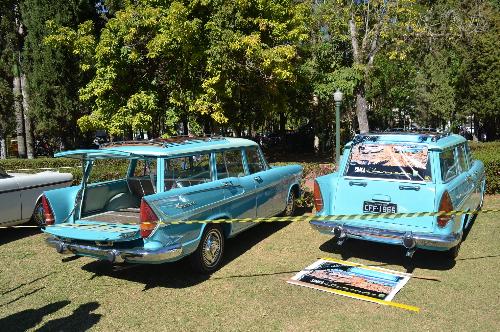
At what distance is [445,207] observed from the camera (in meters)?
5.66

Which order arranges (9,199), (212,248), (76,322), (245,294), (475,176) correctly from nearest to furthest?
1. (76,322)
2. (245,294)
3. (212,248)
4. (475,176)
5. (9,199)

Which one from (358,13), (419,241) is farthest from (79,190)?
(358,13)

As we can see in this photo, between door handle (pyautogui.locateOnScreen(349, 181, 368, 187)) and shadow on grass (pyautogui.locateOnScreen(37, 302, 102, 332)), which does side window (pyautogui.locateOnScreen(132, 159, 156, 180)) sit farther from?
door handle (pyautogui.locateOnScreen(349, 181, 368, 187))

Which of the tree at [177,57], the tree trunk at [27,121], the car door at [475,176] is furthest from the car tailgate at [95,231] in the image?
the tree trunk at [27,121]

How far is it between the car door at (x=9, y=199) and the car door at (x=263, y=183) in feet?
13.9

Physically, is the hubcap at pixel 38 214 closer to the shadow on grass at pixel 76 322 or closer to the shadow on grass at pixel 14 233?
the shadow on grass at pixel 14 233

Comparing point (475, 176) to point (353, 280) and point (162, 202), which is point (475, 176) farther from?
point (162, 202)

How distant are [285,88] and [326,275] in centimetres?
1601

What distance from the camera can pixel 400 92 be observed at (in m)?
35.3

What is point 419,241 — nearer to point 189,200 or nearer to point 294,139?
point 189,200

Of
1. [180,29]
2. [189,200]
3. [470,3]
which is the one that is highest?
[470,3]

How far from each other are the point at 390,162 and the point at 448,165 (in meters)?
0.82

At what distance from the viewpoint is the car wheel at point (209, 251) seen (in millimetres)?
5832

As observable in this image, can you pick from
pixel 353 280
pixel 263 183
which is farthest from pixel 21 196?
pixel 353 280
